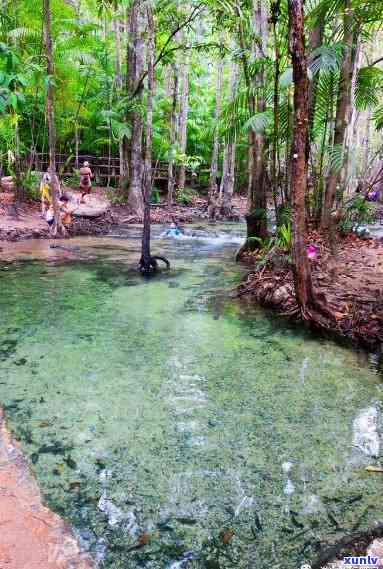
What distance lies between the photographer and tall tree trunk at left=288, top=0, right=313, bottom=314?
3844mm

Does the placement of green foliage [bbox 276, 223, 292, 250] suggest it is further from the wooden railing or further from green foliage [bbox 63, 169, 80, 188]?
the wooden railing

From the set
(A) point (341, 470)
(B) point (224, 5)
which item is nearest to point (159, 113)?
(B) point (224, 5)

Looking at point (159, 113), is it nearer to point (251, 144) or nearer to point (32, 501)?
point (251, 144)

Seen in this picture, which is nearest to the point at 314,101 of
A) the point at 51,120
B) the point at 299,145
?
the point at 299,145

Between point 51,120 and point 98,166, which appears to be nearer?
point 51,120

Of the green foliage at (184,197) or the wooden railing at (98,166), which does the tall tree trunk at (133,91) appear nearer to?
the wooden railing at (98,166)

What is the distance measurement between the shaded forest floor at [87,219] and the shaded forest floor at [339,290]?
6366 mm

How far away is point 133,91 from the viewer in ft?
46.8

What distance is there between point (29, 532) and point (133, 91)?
555 inches

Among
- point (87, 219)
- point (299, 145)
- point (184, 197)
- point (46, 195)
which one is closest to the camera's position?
point (299, 145)

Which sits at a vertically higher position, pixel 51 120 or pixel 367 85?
pixel 367 85

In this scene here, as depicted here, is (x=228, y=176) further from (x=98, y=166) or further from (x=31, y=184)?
(x=98, y=166)

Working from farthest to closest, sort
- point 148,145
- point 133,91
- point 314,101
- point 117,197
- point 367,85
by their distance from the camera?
point 117,197
point 133,91
point 367,85
point 314,101
point 148,145

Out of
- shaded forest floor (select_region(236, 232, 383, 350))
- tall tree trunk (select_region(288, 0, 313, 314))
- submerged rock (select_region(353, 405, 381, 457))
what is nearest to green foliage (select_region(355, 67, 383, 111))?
shaded forest floor (select_region(236, 232, 383, 350))
